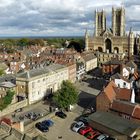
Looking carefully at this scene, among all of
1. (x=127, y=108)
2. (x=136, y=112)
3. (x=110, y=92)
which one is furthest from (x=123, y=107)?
(x=110, y=92)

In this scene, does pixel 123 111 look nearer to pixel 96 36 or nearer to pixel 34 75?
pixel 34 75

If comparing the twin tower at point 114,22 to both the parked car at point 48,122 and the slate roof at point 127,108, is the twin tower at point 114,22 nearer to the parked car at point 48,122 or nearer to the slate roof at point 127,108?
the slate roof at point 127,108

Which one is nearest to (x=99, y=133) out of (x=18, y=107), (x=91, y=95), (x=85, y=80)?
(x=18, y=107)

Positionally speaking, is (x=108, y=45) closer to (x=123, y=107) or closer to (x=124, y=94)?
(x=124, y=94)

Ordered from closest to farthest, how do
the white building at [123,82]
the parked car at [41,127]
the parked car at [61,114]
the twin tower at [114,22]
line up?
the parked car at [41,127] → the parked car at [61,114] → the white building at [123,82] → the twin tower at [114,22]

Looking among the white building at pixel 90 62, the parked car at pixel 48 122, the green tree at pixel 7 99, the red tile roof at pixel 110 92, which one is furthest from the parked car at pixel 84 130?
the white building at pixel 90 62

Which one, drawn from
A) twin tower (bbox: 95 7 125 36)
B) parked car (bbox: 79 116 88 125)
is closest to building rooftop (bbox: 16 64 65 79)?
parked car (bbox: 79 116 88 125)
